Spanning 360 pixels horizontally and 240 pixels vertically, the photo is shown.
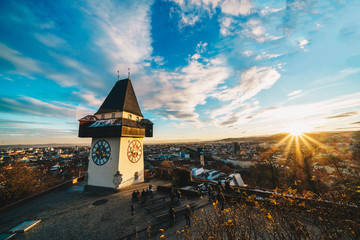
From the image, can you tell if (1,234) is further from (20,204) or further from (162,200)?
(162,200)

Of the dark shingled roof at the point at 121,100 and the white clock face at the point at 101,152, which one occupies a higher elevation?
the dark shingled roof at the point at 121,100

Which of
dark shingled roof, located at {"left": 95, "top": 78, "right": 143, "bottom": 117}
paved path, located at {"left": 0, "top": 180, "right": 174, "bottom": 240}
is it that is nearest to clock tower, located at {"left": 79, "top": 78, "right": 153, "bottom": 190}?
dark shingled roof, located at {"left": 95, "top": 78, "right": 143, "bottom": 117}

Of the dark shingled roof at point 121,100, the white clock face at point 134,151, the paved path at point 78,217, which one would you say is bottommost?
the paved path at point 78,217

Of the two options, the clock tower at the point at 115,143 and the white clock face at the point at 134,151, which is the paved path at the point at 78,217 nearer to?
the clock tower at the point at 115,143

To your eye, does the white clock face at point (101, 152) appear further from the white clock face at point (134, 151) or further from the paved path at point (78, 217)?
the paved path at point (78, 217)

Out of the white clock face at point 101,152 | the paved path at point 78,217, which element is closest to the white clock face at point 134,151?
the white clock face at point 101,152

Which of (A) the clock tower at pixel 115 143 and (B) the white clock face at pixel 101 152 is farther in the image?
(B) the white clock face at pixel 101 152

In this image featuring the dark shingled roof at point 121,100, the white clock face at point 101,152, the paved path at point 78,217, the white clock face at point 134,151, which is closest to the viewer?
the paved path at point 78,217

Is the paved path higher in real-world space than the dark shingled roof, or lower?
lower

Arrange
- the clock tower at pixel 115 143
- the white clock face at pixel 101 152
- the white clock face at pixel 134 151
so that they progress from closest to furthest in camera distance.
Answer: the clock tower at pixel 115 143, the white clock face at pixel 101 152, the white clock face at pixel 134 151

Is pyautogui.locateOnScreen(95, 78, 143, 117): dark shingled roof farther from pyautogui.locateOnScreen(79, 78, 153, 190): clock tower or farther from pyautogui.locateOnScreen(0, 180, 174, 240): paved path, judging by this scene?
pyautogui.locateOnScreen(0, 180, 174, 240): paved path
